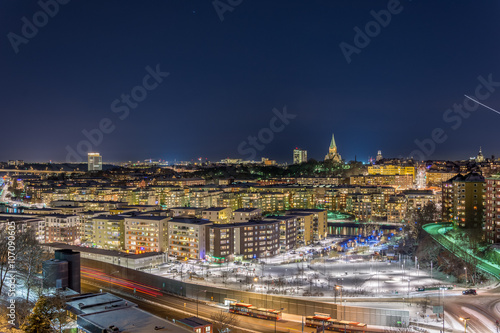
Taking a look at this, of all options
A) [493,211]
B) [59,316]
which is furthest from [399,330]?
[493,211]

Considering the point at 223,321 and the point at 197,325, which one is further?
the point at 223,321

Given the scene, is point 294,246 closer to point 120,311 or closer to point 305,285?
point 305,285

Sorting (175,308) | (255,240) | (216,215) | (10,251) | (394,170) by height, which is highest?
(394,170)

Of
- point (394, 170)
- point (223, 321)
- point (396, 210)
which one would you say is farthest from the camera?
point (394, 170)

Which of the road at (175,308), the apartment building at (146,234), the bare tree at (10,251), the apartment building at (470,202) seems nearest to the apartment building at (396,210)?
the apartment building at (470,202)

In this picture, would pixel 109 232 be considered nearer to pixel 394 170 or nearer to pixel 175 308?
pixel 175 308

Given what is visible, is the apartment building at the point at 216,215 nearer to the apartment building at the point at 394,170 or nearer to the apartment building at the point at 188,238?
the apartment building at the point at 188,238
